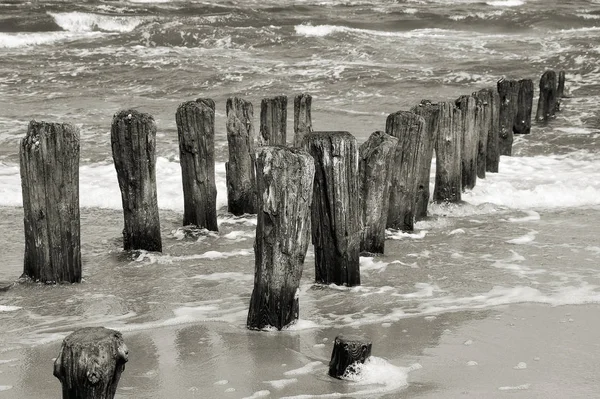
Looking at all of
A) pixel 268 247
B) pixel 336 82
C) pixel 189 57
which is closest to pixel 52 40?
pixel 189 57

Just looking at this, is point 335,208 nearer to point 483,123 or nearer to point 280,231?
point 280,231

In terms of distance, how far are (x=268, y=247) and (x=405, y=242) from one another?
9.39ft

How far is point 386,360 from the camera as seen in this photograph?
5375mm

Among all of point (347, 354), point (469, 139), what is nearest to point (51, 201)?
point (347, 354)

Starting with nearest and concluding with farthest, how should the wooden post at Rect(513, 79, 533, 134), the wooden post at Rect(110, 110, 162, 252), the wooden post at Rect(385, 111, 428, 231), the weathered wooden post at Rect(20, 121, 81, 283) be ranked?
the weathered wooden post at Rect(20, 121, 81, 283) < the wooden post at Rect(110, 110, 162, 252) < the wooden post at Rect(385, 111, 428, 231) < the wooden post at Rect(513, 79, 533, 134)

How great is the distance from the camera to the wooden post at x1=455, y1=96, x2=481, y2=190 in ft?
32.3

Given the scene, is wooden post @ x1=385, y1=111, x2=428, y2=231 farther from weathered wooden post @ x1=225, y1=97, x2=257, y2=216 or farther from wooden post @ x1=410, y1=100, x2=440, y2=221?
weathered wooden post @ x1=225, y1=97, x2=257, y2=216

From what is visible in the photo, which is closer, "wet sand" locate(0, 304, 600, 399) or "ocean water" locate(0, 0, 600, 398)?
"wet sand" locate(0, 304, 600, 399)

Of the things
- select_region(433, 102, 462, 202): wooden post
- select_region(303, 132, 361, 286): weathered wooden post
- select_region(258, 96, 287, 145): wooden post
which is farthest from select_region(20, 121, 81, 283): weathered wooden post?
select_region(433, 102, 462, 202): wooden post

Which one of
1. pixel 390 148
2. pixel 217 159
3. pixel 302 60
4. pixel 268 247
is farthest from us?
Result: pixel 302 60

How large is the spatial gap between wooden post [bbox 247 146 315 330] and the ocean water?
0.16 m

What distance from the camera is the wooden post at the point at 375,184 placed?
7348 mm

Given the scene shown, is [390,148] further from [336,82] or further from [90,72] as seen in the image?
[90,72]

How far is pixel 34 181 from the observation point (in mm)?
6551
